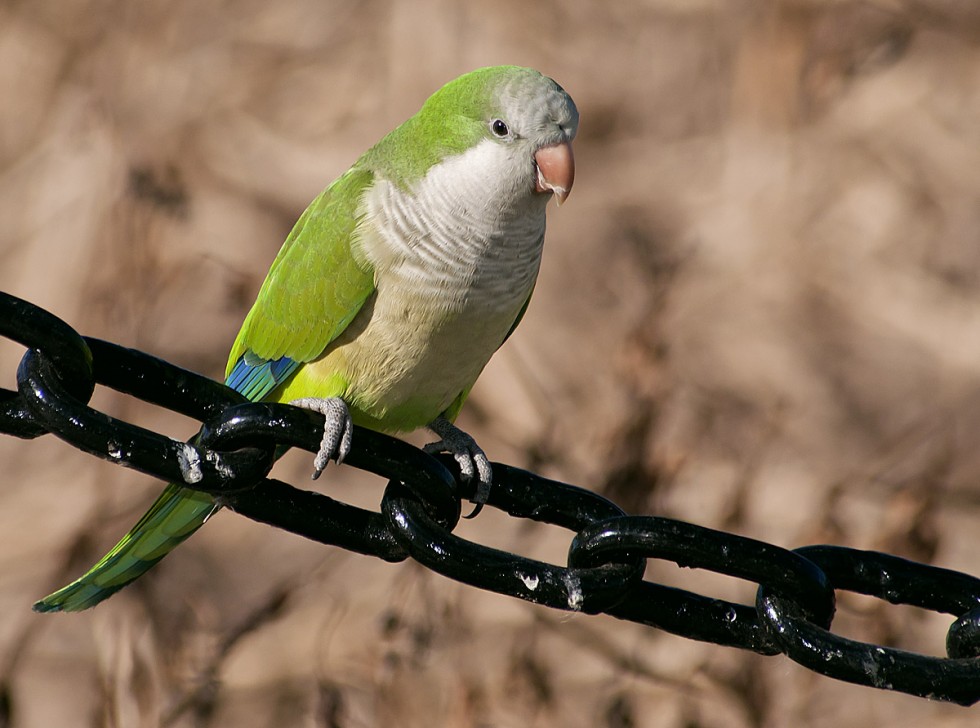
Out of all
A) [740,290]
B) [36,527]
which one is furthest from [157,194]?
[740,290]

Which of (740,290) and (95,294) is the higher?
(740,290)

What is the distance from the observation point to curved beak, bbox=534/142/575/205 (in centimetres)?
319

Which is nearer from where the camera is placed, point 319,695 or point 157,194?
point 319,695

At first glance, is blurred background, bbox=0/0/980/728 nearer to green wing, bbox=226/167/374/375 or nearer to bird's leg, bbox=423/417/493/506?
bird's leg, bbox=423/417/493/506

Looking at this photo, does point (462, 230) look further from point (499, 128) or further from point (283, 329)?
point (283, 329)

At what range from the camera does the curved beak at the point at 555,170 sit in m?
3.19

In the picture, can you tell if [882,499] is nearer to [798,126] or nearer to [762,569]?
[798,126]

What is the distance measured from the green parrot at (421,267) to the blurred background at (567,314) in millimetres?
2071

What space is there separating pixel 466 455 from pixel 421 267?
62 centimetres

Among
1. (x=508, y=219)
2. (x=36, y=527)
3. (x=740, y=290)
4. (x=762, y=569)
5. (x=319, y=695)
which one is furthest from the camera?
(x=740, y=290)

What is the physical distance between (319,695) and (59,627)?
134 cm

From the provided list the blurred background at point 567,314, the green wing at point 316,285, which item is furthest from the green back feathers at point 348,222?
the blurred background at point 567,314

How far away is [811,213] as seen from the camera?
5.98 m

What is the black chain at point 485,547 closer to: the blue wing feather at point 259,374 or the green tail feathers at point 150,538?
the green tail feathers at point 150,538
